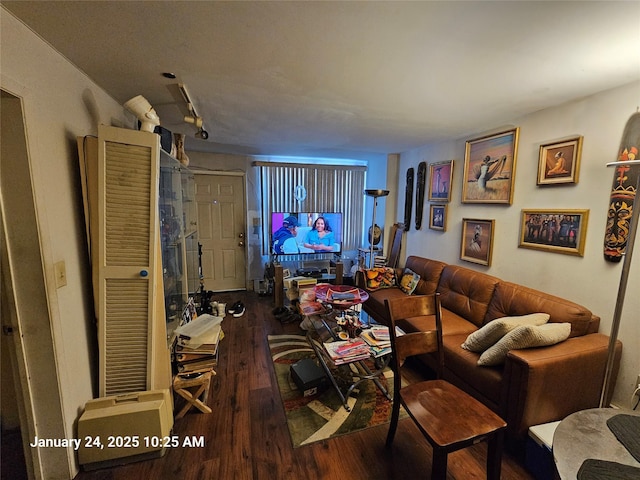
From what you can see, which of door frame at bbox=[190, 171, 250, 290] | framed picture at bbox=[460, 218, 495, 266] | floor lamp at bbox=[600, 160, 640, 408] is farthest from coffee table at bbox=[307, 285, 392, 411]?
door frame at bbox=[190, 171, 250, 290]

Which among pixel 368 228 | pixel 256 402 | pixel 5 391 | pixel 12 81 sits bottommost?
pixel 256 402

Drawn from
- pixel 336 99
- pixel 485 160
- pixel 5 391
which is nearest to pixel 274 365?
pixel 5 391

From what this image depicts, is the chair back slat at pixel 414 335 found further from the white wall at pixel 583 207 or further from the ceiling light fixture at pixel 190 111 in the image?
the ceiling light fixture at pixel 190 111

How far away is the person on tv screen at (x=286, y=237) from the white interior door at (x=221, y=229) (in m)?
0.56

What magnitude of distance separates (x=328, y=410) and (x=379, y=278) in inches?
70.8

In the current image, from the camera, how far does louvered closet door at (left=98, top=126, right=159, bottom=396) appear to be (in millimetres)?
1511

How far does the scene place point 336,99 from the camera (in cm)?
199

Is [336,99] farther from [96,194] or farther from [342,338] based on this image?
[342,338]

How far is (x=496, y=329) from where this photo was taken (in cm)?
177

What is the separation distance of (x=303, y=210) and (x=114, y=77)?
3023 mm

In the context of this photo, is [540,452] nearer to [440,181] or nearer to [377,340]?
[377,340]

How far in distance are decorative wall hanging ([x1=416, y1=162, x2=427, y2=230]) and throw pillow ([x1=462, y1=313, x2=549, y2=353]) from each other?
197cm

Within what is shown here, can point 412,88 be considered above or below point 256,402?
above

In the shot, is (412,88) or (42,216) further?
(412,88)
